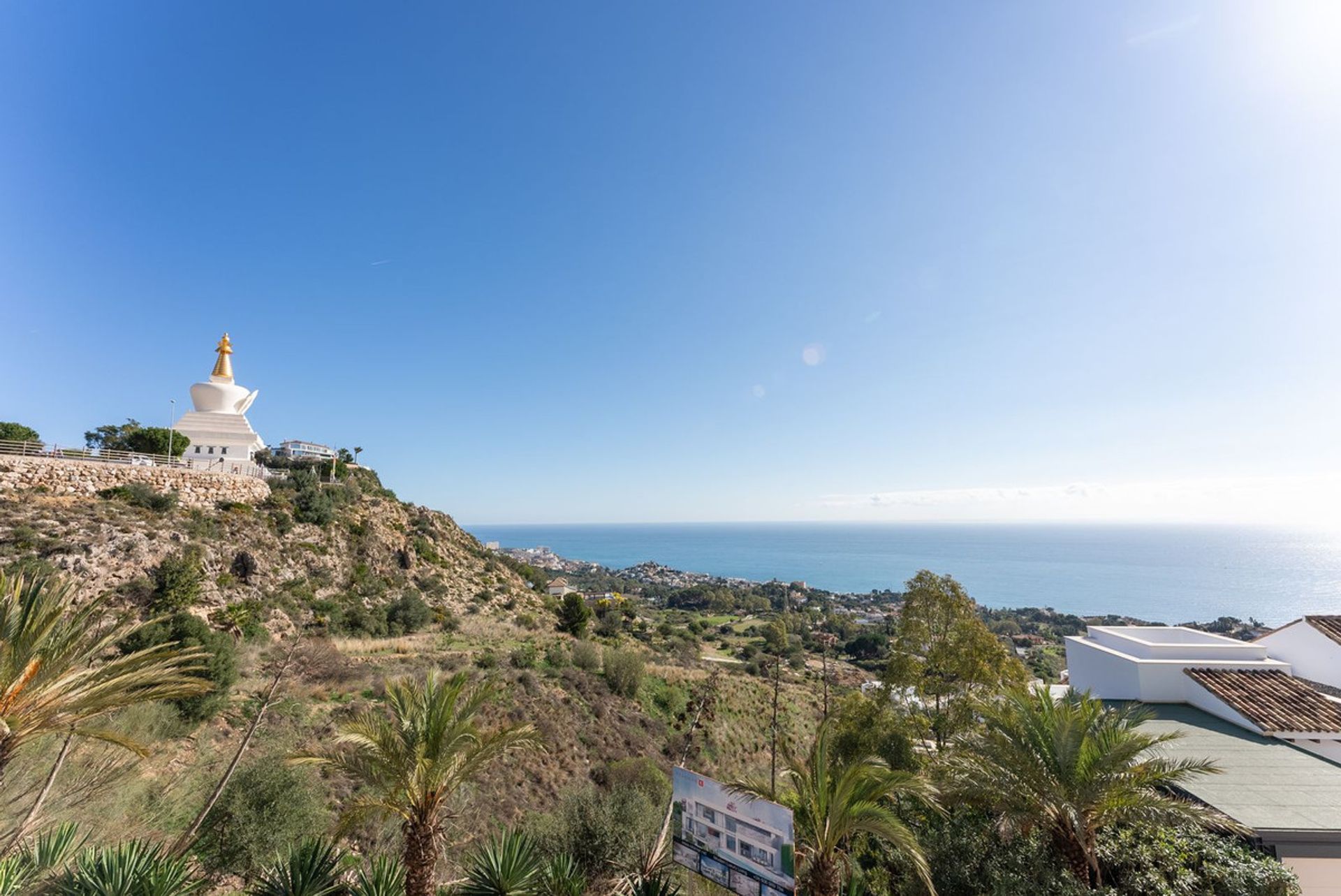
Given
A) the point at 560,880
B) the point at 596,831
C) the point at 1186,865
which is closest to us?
the point at 1186,865

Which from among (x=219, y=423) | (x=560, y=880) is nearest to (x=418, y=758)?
(x=560, y=880)

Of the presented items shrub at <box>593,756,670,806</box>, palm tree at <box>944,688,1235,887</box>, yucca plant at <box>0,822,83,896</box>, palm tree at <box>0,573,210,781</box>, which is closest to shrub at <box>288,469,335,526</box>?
shrub at <box>593,756,670,806</box>

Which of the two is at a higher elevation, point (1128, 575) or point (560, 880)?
point (560, 880)

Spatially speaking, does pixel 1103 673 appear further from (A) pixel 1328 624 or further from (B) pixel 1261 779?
(A) pixel 1328 624

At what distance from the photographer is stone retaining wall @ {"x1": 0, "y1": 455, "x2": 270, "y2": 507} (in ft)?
64.4

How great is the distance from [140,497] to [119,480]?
5.29 ft

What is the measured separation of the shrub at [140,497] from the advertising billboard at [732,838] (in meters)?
27.8

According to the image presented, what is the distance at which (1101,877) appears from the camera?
746 cm

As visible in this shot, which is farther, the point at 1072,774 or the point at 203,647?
the point at 203,647

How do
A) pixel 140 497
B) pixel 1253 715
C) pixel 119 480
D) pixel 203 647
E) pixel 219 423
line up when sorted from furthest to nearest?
pixel 219 423 < pixel 119 480 < pixel 140 497 < pixel 203 647 < pixel 1253 715

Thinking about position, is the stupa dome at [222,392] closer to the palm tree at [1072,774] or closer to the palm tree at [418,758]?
the palm tree at [418,758]

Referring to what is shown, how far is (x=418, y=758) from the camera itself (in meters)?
6.36

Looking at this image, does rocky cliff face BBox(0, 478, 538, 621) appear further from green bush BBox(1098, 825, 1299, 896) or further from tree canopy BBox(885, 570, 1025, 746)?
tree canopy BBox(885, 570, 1025, 746)

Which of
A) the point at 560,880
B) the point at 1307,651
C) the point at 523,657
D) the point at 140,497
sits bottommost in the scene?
the point at 523,657
